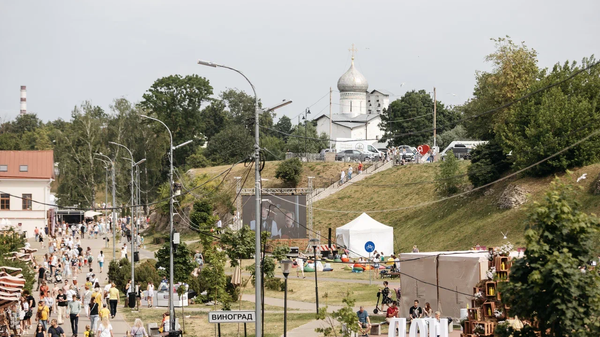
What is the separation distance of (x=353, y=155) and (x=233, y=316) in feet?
213

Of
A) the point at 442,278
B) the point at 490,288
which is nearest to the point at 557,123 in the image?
the point at 442,278

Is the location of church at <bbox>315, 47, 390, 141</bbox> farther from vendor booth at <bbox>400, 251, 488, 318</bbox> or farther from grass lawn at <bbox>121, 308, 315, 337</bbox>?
vendor booth at <bbox>400, 251, 488, 318</bbox>

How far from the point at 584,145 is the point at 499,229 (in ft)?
27.2

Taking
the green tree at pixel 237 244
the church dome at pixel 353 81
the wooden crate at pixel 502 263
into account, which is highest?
the church dome at pixel 353 81

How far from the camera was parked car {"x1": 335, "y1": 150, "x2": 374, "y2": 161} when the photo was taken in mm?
80875

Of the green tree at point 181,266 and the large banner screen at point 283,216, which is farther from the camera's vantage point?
the large banner screen at point 283,216

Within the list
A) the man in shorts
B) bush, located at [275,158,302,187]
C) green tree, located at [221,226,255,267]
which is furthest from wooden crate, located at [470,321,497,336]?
bush, located at [275,158,302,187]

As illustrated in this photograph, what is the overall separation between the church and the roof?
59.2 metres

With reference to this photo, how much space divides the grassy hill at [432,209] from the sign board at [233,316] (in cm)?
2288

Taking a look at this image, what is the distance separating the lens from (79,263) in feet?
157

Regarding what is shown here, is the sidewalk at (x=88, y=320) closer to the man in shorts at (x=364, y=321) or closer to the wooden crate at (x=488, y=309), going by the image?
the man in shorts at (x=364, y=321)

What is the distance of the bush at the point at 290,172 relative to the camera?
76250 mm

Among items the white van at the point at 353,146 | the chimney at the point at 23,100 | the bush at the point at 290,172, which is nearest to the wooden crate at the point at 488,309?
the bush at the point at 290,172

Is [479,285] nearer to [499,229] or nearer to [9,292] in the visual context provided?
[9,292]
